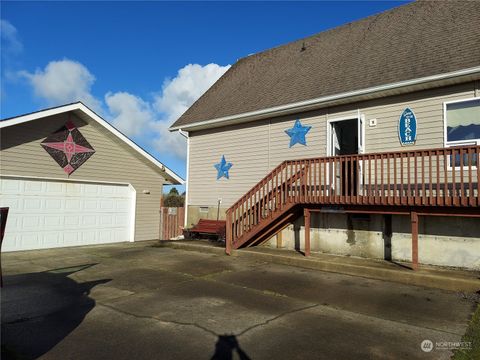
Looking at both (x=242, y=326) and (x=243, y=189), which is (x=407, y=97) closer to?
(x=243, y=189)

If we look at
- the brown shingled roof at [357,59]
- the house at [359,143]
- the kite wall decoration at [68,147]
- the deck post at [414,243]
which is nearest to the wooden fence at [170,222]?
the house at [359,143]

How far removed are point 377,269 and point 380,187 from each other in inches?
95.6

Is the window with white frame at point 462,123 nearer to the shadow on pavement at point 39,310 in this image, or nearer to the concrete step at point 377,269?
the concrete step at point 377,269

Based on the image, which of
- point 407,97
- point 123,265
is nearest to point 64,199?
point 123,265

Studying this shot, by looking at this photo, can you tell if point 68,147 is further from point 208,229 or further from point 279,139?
point 279,139

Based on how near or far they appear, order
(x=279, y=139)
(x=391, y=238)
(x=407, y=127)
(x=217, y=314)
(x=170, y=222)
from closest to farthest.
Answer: (x=217, y=314) → (x=391, y=238) → (x=407, y=127) → (x=279, y=139) → (x=170, y=222)

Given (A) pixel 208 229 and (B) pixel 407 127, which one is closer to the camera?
(B) pixel 407 127

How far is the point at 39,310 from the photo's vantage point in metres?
5.52

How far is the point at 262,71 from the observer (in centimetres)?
1474

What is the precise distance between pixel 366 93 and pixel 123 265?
7.60 m

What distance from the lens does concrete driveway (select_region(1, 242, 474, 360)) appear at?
417 cm

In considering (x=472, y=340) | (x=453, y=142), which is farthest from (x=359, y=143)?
(x=472, y=340)

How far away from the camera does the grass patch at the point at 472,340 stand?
3.99 m
